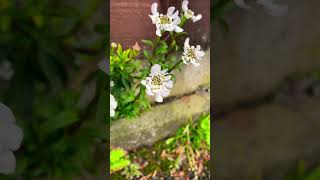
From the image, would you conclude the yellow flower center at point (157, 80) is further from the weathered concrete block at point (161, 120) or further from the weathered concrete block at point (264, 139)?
the weathered concrete block at point (264, 139)

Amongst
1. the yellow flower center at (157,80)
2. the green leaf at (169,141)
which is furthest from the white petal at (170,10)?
the green leaf at (169,141)

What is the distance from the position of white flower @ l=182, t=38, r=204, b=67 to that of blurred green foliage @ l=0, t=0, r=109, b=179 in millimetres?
132

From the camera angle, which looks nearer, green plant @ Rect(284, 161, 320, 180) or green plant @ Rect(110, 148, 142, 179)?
green plant @ Rect(110, 148, 142, 179)

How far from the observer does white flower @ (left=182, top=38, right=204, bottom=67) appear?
93 cm

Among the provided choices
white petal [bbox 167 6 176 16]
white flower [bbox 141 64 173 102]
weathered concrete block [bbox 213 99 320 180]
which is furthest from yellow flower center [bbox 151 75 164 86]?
weathered concrete block [bbox 213 99 320 180]

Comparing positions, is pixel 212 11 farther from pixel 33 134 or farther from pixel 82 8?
→ pixel 33 134

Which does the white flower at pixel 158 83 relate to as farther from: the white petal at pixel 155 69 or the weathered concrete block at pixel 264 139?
the weathered concrete block at pixel 264 139

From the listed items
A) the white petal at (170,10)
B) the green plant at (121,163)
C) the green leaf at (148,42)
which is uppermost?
the white petal at (170,10)

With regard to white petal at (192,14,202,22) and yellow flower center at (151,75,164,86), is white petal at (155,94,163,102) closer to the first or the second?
yellow flower center at (151,75,164,86)

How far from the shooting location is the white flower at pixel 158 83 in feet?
3.02

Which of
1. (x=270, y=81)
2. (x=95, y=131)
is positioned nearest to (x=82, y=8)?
(x=95, y=131)

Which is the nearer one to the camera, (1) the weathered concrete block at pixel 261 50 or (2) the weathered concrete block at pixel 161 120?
(2) the weathered concrete block at pixel 161 120

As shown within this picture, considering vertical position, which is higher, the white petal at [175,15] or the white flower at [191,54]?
the white petal at [175,15]

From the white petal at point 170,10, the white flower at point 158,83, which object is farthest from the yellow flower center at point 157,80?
the white petal at point 170,10
